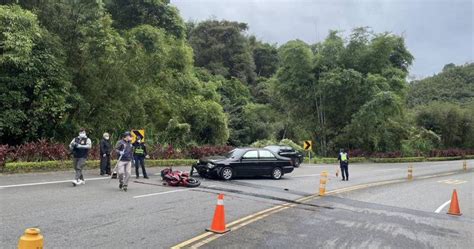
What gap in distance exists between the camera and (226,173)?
18641 millimetres

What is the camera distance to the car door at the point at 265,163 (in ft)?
64.8

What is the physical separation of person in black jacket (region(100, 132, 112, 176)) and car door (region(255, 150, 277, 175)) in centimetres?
626

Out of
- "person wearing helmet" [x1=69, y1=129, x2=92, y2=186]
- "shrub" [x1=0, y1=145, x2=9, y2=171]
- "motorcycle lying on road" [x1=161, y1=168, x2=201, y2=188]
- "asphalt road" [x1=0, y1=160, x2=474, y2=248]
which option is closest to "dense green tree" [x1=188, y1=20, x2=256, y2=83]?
"shrub" [x1=0, y1=145, x2=9, y2=171]

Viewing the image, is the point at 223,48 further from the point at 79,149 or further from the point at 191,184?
the point at 79,149

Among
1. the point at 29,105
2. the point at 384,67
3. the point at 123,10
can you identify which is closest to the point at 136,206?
the point at 29,105

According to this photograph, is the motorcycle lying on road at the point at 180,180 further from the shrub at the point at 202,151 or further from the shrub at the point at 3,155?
the shrub at the point at 202,151

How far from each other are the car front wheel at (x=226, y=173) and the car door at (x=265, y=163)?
143cm

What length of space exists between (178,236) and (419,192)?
45.6ft

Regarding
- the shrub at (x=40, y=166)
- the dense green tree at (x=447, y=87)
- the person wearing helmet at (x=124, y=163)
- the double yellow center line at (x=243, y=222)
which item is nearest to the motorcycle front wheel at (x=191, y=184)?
the person wearing helmet at (x=124, y=163)

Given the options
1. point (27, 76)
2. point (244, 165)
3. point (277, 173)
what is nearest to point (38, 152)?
point (27, 76)

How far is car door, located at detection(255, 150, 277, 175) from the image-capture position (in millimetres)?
19750

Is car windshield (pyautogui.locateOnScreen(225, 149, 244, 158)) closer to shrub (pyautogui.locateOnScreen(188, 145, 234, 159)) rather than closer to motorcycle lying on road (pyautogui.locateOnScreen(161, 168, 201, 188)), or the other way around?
motorcycle lying on road (pyautogui.locateOnScreen(161, 168, 201, 188))

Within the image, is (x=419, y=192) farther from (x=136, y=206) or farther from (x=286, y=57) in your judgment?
(x=286, y=57)

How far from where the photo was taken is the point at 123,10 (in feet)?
89.9
